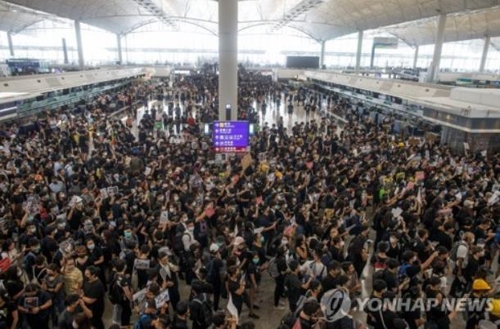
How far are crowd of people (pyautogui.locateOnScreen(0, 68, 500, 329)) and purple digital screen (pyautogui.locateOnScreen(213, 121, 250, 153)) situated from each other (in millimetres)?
696

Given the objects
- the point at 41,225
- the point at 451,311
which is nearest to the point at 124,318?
the point at 41,225

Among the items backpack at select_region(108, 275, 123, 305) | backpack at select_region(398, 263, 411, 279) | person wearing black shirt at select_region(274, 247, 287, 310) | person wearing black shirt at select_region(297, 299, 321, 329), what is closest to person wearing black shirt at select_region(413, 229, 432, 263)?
backpack at select_region(398, 263, 411, 279)

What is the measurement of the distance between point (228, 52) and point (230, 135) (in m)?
5.05

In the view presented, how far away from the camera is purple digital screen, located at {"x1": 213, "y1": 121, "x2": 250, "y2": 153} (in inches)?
473

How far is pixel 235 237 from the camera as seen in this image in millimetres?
5840

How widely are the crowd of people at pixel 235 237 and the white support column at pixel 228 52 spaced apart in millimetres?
4141

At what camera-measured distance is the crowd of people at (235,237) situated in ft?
15.2

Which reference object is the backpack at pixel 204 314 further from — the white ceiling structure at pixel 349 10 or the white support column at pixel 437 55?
the white ceiling structure at pixel 349 10

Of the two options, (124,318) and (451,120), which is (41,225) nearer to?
(124,318)

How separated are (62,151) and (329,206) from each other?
10.1 meters

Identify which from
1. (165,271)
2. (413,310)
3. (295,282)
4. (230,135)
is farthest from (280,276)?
(230,135)

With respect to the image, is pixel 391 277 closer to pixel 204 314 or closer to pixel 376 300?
pixel 376 300

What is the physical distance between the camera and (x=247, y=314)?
19.9 feet

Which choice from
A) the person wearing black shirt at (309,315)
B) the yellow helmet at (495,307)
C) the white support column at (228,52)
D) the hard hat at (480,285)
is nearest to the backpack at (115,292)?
the person wearing black shirt at (309,315)
